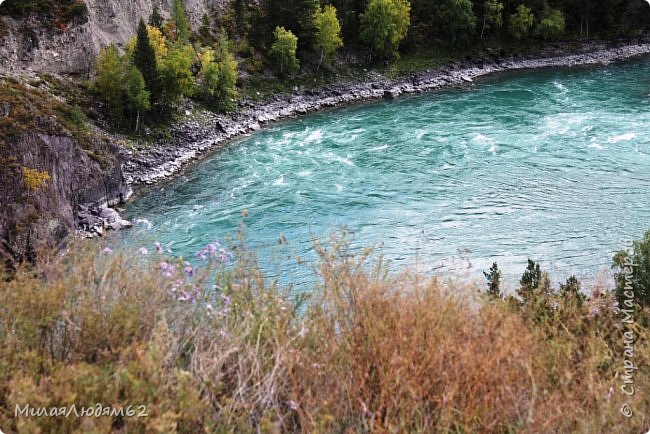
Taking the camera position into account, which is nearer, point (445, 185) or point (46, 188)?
point (46, 188)

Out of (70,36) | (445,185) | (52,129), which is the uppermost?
(70,36)

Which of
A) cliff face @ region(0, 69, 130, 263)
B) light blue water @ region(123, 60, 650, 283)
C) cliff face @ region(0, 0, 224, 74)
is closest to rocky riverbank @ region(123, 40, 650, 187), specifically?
light blue water @ region(123, 60, 650, 283)

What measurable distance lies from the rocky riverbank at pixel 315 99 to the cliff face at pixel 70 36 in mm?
8211

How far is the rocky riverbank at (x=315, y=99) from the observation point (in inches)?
1634

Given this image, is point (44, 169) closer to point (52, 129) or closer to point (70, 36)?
point (52, 129)

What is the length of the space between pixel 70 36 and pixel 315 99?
19.3m

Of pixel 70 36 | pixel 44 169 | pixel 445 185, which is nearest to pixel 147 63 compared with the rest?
pixel 70 36

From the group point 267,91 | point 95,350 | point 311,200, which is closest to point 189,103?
point 267,91

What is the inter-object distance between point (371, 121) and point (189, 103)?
13737mm

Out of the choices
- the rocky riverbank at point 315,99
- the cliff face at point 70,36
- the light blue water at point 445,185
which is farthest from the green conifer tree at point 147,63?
the light blue water at point 445,185

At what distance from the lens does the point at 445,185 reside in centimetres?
3509

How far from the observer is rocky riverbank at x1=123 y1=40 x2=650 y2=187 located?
136 ft

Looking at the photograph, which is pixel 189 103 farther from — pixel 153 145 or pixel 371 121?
pixel 371 121

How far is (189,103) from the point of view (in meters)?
48.8
